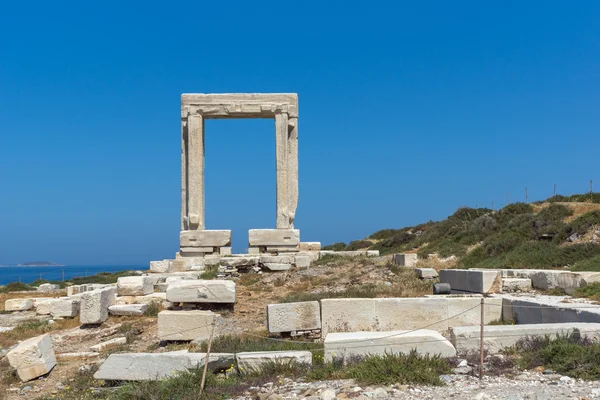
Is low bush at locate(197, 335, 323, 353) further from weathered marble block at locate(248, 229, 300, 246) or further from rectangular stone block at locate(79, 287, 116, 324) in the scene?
weathered marble block at locate(248, 229, 300, 246)

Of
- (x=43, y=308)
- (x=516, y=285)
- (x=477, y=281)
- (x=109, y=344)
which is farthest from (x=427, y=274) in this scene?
(x=43, y=308)

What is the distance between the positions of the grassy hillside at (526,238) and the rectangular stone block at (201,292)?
9.57 meters

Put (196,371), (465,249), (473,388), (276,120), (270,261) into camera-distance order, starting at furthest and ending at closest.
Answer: (465,249) → (276,120) → (270,261) → (196,371) → (473,388)

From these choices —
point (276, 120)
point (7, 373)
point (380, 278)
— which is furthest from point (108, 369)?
point (276, 120)

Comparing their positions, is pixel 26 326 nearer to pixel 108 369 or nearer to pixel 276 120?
pixel 108 369

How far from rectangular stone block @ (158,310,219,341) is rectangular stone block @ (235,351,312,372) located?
251 cm

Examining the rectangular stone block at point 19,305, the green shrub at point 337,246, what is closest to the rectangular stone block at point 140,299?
the rectangular stone block at point 19,305

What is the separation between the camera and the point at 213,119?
20672 millimetres

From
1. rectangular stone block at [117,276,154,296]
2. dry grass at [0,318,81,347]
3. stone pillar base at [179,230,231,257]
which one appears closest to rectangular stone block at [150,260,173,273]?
stone pillar base at [179,230,231,257]

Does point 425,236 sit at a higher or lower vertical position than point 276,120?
lower

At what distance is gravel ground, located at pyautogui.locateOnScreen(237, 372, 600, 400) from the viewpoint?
18.6 ft

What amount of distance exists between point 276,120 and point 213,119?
7.87ft

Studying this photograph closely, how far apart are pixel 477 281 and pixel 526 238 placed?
11.3 meters

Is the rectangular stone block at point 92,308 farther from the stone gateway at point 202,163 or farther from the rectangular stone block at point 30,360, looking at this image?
the stone gateway at point 202,163
